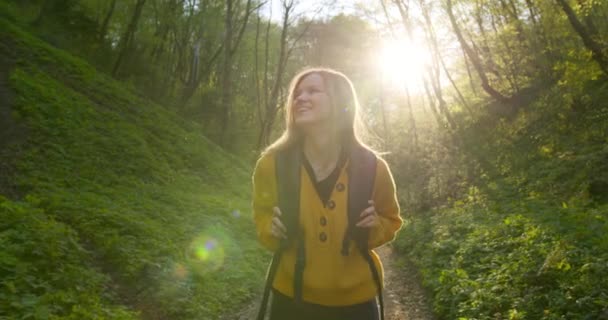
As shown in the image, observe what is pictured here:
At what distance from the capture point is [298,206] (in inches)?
87.4

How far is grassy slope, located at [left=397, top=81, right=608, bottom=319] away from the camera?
19.2 ft

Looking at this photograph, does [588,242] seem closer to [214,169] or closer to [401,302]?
[401,302]

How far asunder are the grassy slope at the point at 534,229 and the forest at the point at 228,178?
4cm

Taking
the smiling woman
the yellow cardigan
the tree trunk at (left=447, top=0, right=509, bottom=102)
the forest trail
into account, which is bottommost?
the forest trail

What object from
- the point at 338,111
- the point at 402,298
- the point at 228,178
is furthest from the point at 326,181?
the point at 228,178

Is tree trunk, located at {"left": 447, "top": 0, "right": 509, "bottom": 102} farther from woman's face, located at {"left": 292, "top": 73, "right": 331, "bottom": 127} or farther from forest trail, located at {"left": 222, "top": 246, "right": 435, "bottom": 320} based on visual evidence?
woman's face, located at {"left": 292, "top": 73, "right": 331, "bottom": 127}

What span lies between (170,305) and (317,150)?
515 centimetres

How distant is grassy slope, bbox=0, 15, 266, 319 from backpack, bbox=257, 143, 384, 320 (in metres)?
3.97

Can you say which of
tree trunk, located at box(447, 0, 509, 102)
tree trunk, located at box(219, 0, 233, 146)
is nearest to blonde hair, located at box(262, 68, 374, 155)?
tree trunk, located at box(447, 0, 509, 102)

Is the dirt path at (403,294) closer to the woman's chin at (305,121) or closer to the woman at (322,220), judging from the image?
the woman at (322,220)

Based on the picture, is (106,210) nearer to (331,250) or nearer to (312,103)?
(312,103)

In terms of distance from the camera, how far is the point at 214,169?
59.2 ft

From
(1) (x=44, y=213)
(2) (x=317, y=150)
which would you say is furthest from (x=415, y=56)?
(2) (x=317, y=150)

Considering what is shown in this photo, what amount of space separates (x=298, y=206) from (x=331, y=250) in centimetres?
28
